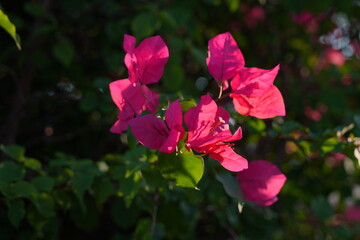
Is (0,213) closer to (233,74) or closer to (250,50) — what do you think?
(233,74)

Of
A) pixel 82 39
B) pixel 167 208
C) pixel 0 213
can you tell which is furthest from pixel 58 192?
pixel 82 39

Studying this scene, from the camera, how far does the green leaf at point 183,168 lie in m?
0.68

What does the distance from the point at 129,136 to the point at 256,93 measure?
237 millimetres

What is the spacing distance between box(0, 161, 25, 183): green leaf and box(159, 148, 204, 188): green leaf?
376 millimetres

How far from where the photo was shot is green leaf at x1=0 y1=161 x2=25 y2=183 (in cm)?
92

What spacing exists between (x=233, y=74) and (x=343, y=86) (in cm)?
146

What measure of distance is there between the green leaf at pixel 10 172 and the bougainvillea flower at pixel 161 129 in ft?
1.24

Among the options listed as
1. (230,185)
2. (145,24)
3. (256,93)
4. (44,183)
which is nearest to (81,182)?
(44,183)

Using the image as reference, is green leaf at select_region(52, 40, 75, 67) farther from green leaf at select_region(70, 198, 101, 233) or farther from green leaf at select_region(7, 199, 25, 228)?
green leaf at select_region(7, 199, 25, 228)

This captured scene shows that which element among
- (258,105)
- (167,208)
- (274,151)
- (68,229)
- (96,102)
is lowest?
(274,151)

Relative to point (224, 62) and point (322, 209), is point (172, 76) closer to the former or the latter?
point (322, 209)

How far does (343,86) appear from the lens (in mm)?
2094

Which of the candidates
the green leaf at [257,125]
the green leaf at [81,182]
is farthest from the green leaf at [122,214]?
the green leaf at [257,125]

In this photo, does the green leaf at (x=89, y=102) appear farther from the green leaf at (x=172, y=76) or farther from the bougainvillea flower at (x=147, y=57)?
the bougainvillea flower at (x=147, y=57)
